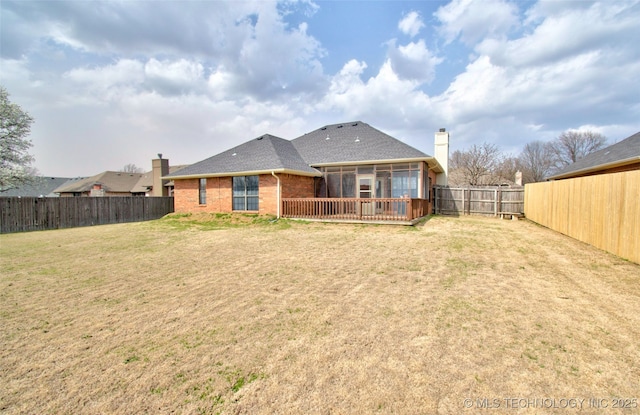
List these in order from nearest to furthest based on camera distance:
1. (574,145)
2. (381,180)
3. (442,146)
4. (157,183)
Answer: (381,180)
(442,146)
(157,183)
(574,145)

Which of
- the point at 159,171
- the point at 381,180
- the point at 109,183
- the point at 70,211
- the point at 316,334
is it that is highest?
the point at 159,171

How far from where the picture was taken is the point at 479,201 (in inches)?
694

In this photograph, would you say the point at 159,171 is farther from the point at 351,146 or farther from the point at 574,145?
the point at 574,145

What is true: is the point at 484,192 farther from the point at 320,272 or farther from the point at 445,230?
the point at 320,272

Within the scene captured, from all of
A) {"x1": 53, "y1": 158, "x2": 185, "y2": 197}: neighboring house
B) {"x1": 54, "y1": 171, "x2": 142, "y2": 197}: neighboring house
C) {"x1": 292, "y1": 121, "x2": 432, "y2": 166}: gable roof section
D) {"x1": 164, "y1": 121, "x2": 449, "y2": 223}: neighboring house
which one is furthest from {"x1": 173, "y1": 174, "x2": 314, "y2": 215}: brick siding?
{"x1": 54, "y1": 171, "x2": 142, "y2": 197}: neighboring house

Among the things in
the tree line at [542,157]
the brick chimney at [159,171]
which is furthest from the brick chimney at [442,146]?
the brick chimney at [159,171]

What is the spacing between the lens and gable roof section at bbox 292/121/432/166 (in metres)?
15.4

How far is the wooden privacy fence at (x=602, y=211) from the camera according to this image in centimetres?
643

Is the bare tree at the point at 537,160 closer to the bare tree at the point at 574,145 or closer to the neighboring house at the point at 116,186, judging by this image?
the bare tree at the point at 574,145

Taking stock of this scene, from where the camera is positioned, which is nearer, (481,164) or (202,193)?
(202,193)

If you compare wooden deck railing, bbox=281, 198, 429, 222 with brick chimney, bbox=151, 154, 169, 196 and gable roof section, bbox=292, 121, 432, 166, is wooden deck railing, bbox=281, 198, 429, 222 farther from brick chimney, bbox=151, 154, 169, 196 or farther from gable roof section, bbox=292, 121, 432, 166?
brick chimney, bbox=151, 154, 169, 196

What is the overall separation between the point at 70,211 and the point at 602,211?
23.9 meters

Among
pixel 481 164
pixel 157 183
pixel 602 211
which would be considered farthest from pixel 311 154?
pixel 481 164

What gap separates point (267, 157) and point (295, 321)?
13427mm
